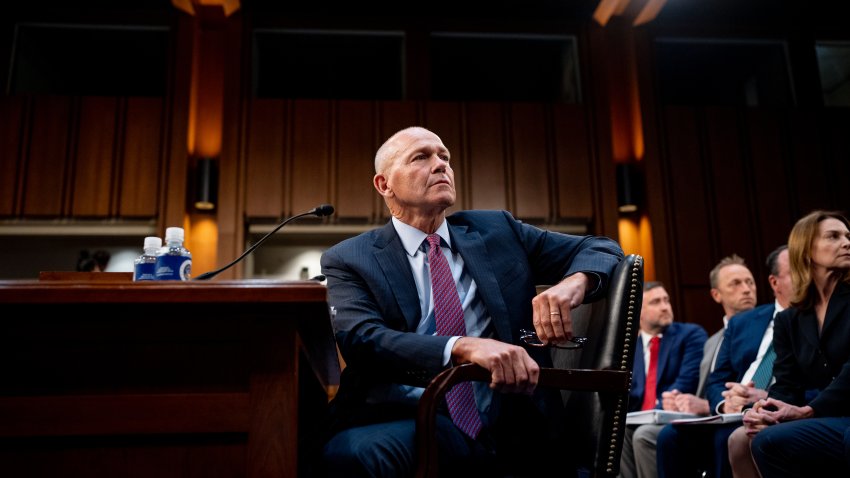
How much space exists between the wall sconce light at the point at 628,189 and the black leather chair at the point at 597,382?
470cm

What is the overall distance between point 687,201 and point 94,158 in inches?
201

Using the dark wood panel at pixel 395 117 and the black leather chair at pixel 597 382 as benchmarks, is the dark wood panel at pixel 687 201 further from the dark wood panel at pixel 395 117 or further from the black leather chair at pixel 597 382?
the black leather chair at pixel 597 382

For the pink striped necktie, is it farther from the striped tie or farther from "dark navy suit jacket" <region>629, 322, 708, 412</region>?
"dark navy suit jacket" <region>629, 322, 708, 412</region>

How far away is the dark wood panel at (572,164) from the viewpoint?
20.7ft

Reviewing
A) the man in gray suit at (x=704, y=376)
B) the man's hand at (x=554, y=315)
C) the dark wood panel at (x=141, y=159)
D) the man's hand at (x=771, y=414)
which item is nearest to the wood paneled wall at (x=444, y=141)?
the dark wood panel at (x=141, y=159)

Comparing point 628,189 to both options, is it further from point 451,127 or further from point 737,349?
point 737,349

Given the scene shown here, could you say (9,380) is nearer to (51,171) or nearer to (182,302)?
(182,302)

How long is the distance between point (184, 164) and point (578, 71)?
3.63 m

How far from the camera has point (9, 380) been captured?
1.29m

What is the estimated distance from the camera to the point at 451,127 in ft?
20.8

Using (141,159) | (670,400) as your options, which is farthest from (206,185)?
(670,400)

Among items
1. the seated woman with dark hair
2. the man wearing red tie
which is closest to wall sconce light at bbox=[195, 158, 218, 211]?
the man wearing red tie

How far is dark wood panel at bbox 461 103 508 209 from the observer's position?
6242 mm

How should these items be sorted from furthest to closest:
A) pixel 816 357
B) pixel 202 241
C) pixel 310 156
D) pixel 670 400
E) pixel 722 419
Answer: pixel 310 156 < pixel 202 241 < pixel 670 400 < pixel 722 419 < pixel 816 357
